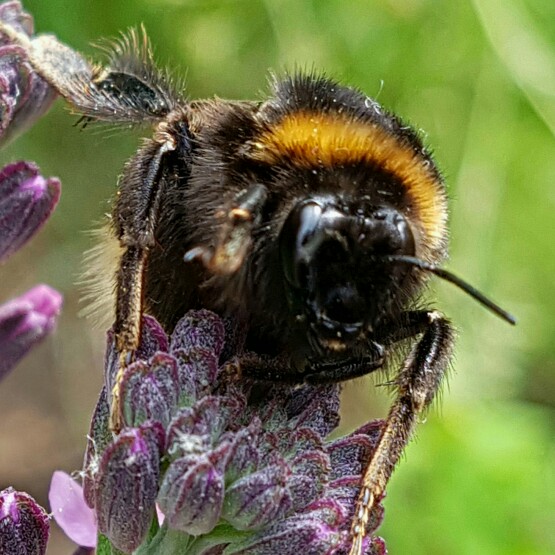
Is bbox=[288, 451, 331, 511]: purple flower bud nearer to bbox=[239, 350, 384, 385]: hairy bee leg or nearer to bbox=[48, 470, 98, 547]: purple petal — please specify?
bbox=[239, 350, 384, 385]: hairy bee leg

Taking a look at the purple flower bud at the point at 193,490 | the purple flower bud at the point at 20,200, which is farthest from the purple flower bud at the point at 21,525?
the purple flower bud at the point at 20,200

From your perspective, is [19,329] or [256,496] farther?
[19,329]

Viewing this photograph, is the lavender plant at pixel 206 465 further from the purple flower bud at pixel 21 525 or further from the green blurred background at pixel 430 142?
the green blurred background at pixel 430 142

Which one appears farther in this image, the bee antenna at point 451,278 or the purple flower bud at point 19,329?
the purple flower bud at point 19,329

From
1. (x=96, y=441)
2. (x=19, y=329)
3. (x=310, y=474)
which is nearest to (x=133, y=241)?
(x=96, y=441)

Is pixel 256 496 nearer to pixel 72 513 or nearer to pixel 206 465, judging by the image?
pixel 206 465

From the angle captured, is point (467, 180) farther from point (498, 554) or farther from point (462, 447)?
point (498, 554)

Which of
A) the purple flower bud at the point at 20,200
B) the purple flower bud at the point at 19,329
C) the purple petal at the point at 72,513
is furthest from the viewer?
the purple flower bud at the point at 19,329

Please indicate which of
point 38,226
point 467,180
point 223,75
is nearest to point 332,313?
point 38,226
